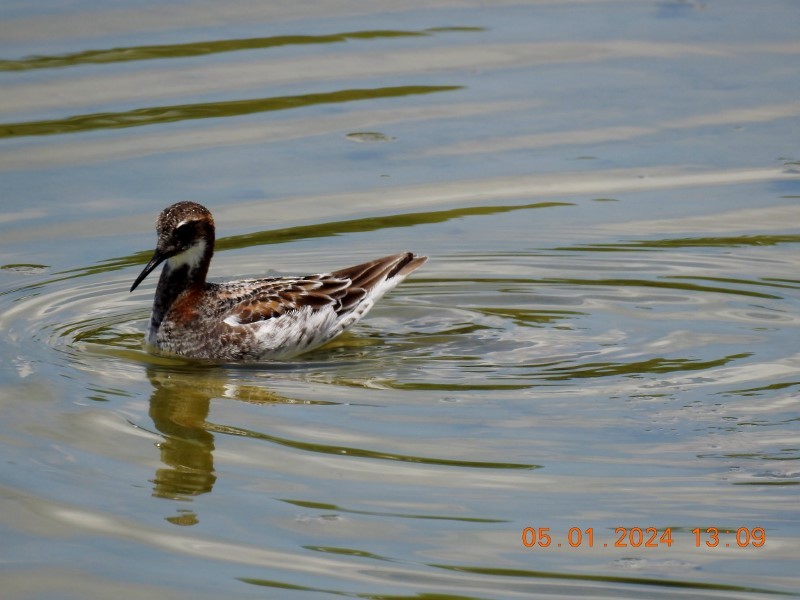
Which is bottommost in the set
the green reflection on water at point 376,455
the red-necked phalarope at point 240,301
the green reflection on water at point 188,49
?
the green reflection on water at point 376,455

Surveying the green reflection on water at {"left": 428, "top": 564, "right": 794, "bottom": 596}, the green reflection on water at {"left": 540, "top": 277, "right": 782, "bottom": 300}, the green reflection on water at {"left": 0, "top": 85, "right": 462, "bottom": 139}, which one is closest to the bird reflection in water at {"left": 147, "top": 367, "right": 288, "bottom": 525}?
the green reflection on water at {"left": 428, "top": 564, "right": 794, "bottom": 596}

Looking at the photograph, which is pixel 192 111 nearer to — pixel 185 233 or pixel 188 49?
pixel 188 49

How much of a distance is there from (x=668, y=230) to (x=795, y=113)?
121 inches

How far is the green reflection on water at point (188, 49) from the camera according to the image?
52.9 feet

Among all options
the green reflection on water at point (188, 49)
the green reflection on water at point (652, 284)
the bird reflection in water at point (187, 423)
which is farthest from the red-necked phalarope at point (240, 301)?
the green reflection on water at point (188, 49)

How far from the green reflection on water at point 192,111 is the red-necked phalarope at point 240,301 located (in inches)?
159

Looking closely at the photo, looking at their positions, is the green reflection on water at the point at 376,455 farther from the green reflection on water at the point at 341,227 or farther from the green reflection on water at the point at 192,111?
the green reflection on water at the point at 192,111

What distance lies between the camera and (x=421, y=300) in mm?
11867

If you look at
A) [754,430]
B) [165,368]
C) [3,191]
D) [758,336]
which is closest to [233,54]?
[3,191]

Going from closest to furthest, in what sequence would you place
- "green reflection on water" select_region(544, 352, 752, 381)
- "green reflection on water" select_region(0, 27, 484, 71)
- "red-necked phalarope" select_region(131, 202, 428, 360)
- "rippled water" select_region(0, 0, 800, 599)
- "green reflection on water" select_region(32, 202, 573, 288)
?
"rippled water" select_region(0, 0, 800, 599), "green reflection on water" select_region(544, 352, 752, 381), "red-necked phalarope" select_region(131, 202, 428, 360), "green reflection on water" select_region(32, 202, 573, 288), "green reflection on water" select_region(0, 27, 484, 71)

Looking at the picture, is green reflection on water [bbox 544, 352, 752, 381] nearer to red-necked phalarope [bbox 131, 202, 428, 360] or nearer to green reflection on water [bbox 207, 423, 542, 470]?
green reflection on water [bbox 207, 423, 542, 470]

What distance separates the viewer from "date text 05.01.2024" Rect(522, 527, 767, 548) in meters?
7.52

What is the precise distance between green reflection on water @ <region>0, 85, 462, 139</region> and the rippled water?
47 mm

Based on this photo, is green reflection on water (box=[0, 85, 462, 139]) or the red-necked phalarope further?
green reflection on water (box=[0, 85, 462, 139])
